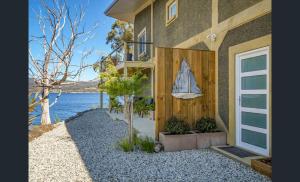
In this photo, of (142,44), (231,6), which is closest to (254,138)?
(231,6)

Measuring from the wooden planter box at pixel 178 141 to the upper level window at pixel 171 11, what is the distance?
19.8 ft

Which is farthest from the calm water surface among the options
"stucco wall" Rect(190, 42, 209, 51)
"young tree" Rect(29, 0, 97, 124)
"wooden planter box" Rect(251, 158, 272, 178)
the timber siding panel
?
"stucco wall" Rect(190, 42, 209, 51)

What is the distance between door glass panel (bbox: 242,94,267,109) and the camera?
531 centimetres

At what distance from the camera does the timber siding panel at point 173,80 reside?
6.49 metres

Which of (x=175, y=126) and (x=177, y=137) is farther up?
(x=175, y=126)

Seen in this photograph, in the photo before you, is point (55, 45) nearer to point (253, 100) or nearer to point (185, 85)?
point (185, 85)

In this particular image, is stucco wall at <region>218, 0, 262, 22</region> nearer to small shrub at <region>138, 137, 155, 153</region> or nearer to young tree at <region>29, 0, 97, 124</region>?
young tree at <region>29, 0, 97, 124</region>

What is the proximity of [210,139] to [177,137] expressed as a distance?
0.99 m

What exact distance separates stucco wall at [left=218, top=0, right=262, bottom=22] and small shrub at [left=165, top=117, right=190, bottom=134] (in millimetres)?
3190

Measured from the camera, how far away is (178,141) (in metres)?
6.07

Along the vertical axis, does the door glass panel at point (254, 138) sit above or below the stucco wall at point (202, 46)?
below

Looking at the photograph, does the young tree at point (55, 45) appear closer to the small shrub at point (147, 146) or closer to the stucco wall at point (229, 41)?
the small shrub at point (147, 146)

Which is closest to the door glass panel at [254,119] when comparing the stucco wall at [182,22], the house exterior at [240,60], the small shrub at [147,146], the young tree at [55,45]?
the house exterior at [240,60]

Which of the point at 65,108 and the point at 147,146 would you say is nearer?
the point at 147,146
